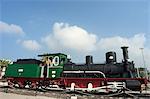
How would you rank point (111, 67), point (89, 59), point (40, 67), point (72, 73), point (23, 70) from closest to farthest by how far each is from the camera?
point (111, 67) < point (72, 73) < point (89, 59) < point (40, 67) < point (23, 70)

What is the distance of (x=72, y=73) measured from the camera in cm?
1752

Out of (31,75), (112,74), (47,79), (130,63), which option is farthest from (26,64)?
(130,63)

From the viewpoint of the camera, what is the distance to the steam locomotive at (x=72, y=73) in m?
15.7

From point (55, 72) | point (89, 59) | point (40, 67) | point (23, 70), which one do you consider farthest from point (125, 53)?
point (23, 70)

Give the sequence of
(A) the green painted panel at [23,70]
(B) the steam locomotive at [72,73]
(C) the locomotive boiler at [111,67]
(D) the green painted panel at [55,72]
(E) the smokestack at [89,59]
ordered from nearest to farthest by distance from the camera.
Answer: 1. (B) the steam locomotive at [72,73]
2. (C) the locomotive boiler at [111,67]
3. (D) the green painted panel at [55,72]
4. (E) the smokestack at [89,59]
5. (A) the green painted panel at [23,70]

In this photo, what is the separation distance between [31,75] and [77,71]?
4.18m

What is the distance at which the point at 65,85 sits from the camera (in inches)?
663

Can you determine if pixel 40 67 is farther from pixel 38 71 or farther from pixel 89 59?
pixel 89 59

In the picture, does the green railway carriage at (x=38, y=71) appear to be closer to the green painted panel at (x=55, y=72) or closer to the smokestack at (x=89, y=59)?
the green painted panel at (x=55, y=72)

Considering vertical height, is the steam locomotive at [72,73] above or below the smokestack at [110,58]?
below

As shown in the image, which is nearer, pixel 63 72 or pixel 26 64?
pixel 63 72

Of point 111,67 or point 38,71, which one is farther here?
point 38,71

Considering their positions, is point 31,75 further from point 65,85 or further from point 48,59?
point 65,85

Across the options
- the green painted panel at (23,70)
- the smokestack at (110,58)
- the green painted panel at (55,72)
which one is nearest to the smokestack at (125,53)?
the smokestack at (110,58)
